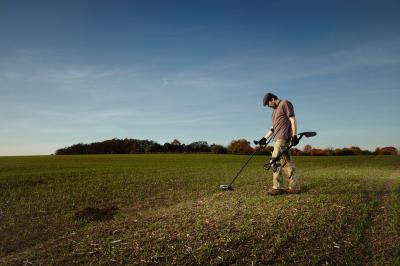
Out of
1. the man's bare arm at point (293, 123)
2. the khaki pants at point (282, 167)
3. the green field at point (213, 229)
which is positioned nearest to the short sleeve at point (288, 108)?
the man's bare arm at point (293, 123)

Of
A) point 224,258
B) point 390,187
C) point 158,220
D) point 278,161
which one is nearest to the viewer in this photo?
point 224,258

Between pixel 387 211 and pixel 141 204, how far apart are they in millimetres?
7881

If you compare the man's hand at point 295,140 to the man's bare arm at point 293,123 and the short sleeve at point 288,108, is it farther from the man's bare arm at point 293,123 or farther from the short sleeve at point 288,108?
the short sleeve at point 288,108

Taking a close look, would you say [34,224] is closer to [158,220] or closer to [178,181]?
[158,220]

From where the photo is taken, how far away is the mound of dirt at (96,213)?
36.9ft

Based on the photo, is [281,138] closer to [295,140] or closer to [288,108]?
[295,140]

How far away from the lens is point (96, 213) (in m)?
11.8

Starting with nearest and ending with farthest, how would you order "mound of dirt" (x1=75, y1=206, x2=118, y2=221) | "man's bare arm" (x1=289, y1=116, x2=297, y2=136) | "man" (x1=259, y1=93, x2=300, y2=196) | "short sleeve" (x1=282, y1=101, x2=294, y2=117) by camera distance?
"mound of dirt" (x1=75, y1=206, x2=118, y2=221) → "man's bare arm" (x1=289, y1=116, x2=297, y2=136) → "short sleeve" (x1=282, y1=101, x2=294, y2=117) → "man" (x1=259, y1=93, x2=300, y2=196)

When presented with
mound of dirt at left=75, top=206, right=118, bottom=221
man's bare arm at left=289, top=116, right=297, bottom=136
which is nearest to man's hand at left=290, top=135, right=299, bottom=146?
man's bare arm at left=289, top=116, right=297, bottom=136

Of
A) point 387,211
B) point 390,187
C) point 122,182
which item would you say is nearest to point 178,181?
point 122,182

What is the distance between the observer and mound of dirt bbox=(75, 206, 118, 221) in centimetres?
1124

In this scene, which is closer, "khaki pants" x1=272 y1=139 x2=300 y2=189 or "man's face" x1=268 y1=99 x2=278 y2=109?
"khaki pants" x1=272 y1=139 x2=300 y2=189

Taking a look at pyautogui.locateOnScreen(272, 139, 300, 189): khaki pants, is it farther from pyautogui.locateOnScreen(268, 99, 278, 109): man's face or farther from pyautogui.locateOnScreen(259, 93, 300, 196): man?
pyautogui.locateOnScreen(268, 99, 278, 109): man's face

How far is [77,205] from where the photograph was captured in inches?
527
